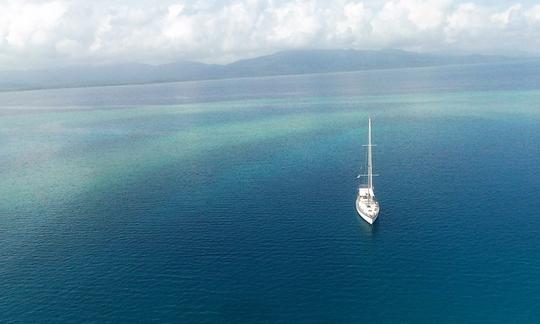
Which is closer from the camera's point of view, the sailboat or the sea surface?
the sea surface

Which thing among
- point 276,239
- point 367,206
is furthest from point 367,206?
point 276,239

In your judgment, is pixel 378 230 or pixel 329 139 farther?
pixel 329 139

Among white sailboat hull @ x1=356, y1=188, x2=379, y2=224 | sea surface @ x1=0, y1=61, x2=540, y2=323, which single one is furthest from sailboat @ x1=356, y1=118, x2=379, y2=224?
sea surface @ x1=0, y1=61, x2=540, y2=323

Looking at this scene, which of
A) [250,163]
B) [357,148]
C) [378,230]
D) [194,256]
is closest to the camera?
[194,256]

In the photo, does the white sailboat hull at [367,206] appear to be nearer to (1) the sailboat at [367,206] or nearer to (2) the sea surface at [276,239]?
(1) the sailboat at [367,206]

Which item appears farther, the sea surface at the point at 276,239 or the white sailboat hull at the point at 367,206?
the white sailboat hull at the point at 367,206

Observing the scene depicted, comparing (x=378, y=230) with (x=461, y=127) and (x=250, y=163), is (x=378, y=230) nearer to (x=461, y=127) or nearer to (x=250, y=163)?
(x=250, y=163)

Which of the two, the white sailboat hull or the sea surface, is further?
the white sailboat hull

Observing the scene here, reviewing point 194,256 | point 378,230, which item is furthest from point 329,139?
point 194,256

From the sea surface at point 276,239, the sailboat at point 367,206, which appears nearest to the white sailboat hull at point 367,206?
the sailboat at point 367,206

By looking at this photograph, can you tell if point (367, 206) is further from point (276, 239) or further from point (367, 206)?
point (276, 239)

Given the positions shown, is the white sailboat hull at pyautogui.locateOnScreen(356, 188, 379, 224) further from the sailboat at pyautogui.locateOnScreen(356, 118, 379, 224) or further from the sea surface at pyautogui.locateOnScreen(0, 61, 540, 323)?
the sea surface at pyautogui.locateOnScreen(0, 61, 540, 323)
